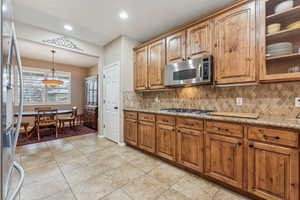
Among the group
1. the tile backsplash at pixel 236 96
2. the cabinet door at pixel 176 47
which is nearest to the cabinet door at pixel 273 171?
the tile backsplash at pixel 236 96

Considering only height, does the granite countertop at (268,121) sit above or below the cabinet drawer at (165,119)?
above

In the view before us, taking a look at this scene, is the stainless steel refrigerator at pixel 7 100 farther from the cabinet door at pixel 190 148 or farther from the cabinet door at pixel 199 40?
the cabinet door at pixel 199 40

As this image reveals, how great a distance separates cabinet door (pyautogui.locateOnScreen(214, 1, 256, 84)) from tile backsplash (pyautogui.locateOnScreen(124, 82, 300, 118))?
1.15 ft

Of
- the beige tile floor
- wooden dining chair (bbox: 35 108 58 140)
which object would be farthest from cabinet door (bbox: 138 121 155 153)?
wooden dining chair (bbox: 35 108 58 140)

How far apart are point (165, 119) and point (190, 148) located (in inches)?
24.5

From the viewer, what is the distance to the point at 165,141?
239 centimetres

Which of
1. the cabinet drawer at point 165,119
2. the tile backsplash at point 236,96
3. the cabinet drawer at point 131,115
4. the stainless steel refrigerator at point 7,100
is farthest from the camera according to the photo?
the cabinet drawer at point 131,115

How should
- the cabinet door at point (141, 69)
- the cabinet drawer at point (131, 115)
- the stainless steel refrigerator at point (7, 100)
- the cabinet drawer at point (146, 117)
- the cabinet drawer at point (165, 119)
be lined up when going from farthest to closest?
the cabinet door at point (141, 69), the cabinet drawer at point (131, 115), the cabinet drawer at point (146, 117), the cabinet drawer at point (165, 119), the stainless steel refrigerator at point (7, 100)

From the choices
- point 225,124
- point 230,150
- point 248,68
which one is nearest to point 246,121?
point 225,124

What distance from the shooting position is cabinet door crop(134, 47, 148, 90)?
10.4ft

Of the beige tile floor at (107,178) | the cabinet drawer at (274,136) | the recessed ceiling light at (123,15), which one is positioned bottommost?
the beige tile floor at (107,178)

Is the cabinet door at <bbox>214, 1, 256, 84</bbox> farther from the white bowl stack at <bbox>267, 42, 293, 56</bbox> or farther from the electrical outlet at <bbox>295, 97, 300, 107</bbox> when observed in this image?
the electrical outlet at <bbox>295, 97, 300, 107</bbox>

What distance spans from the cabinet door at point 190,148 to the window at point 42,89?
19.9 feet

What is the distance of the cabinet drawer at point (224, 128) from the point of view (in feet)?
5.18
